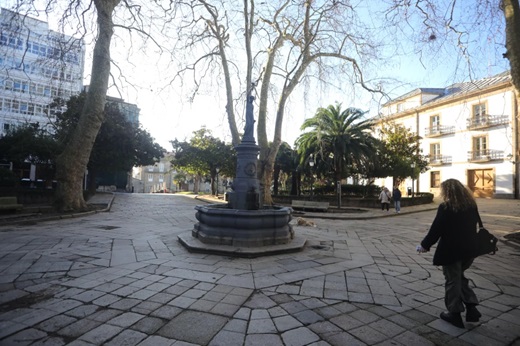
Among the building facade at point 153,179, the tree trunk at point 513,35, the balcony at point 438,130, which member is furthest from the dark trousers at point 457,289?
the building facade at point 153,179

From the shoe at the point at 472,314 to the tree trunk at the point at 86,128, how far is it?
12.5 metres

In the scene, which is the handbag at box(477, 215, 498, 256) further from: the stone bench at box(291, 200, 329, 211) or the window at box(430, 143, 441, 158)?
the window at box(430, 143, 441, 158)

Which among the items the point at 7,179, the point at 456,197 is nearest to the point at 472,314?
the point at 456,197

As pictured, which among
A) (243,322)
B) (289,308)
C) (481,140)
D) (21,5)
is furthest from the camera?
(481,140)

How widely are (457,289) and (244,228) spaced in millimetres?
3543

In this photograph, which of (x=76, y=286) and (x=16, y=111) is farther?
(x=16, y=111)

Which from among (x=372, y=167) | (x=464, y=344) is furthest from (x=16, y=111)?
(x=464, y=344)

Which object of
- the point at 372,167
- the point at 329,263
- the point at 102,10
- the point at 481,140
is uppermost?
the point at 102,10

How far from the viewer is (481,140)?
26531 millimetres

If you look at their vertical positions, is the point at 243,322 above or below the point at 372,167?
below

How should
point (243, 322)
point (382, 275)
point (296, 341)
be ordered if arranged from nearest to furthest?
point (296, 341) → point (243, 322) → point (382, 275)

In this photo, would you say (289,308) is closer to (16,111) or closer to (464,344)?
(464,344)

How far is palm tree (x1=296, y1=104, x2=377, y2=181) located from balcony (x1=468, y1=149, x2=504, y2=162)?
43.6ft

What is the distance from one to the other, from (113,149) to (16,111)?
57.5ft
